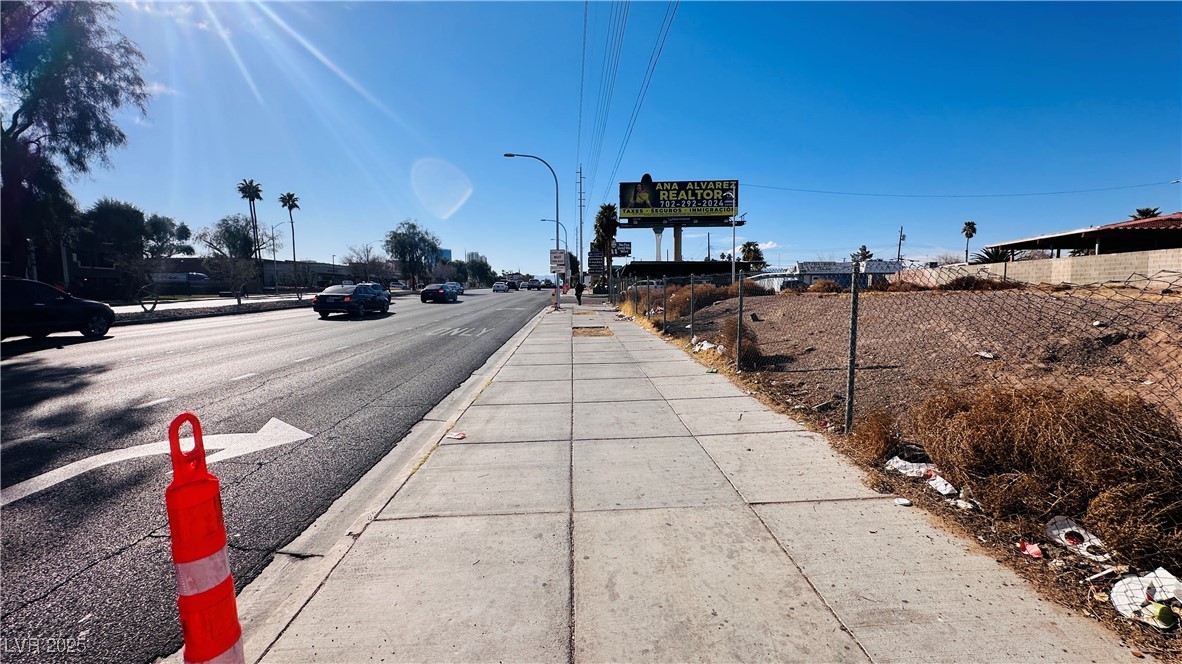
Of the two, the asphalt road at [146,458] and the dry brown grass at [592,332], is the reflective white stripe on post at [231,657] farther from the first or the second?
the dry brown grass at [592,332]

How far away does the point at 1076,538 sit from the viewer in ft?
9.56

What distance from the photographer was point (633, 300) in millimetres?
23672

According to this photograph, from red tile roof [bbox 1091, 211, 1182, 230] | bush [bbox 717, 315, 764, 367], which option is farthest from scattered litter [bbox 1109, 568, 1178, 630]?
red tile roof [bbox 1091, 211, 1182, 230]

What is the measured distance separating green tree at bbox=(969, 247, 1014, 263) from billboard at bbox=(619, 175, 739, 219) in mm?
21824

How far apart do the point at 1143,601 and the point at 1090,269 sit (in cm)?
2758

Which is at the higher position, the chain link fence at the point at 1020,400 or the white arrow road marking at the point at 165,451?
the chain link fence at the point at 1020,400

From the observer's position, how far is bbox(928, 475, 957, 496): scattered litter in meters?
3.67

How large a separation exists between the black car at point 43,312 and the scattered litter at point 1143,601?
799 inches

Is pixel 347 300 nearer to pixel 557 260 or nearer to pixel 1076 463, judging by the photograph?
pixel 557 260

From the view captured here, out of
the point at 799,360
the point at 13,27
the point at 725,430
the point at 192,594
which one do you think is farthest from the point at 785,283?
the point at 13,27

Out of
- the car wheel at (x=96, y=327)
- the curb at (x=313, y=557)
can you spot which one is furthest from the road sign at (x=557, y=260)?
the curb at (x=313, y=557)

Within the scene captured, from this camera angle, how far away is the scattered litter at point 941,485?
367 centimetres

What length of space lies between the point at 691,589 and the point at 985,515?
2196 millimetres

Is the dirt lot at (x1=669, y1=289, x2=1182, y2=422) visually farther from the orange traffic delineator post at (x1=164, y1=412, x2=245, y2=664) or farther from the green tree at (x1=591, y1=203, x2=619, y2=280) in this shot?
the green tree at (x1=591, y1=203, x2=619, y2=280)
